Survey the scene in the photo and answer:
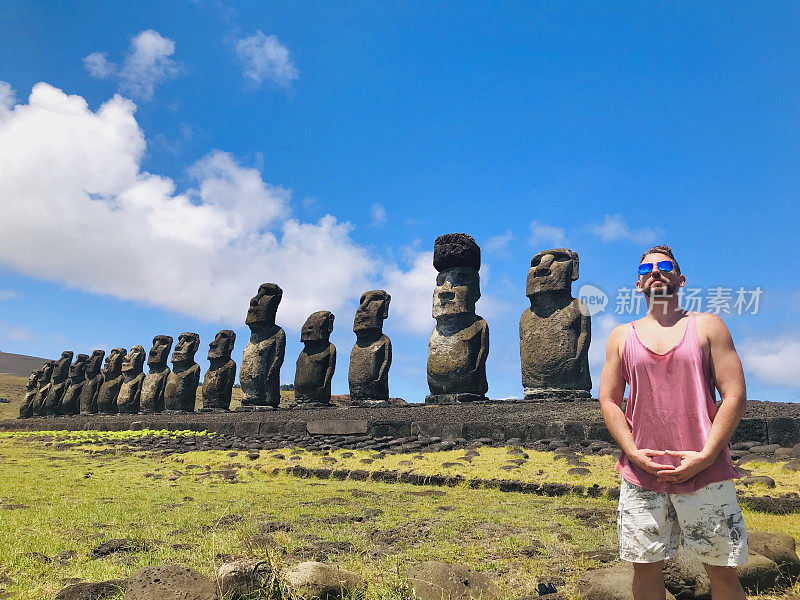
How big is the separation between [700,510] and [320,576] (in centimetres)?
195

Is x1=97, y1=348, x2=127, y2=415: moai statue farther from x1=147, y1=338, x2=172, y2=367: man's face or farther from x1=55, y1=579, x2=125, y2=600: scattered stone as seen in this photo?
x1=55, y1=579, x2=125, y2=600: scattered stone

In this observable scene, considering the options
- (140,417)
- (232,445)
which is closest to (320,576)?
(232,445)

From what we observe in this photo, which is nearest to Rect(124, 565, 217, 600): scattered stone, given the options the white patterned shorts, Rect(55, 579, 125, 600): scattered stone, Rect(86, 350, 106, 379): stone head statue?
Rect(55, 579, 125, 600): scattered stone

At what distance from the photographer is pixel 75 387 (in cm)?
3122

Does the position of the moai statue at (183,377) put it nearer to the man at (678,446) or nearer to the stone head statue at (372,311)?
the stone head statue at (372,311)

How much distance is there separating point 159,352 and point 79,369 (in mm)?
9386

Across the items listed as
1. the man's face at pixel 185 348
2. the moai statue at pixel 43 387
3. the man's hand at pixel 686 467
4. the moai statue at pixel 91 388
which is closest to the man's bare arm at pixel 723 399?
the man's hand at pixel 686 467

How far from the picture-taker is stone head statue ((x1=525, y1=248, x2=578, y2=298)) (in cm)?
1320

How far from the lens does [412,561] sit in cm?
396

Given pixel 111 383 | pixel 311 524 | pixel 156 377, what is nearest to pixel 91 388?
pixel 111 383

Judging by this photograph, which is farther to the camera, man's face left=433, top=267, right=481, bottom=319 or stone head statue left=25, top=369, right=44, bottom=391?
stone head statue left=25, top=369, right=44, bottom=391

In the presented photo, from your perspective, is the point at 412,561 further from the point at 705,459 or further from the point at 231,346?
the point at 231,346

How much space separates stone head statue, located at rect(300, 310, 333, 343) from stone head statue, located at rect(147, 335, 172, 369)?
10.3 m

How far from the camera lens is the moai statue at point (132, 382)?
2650 centimetres
